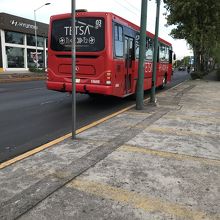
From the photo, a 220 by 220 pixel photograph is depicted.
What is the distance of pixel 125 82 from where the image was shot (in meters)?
12.3

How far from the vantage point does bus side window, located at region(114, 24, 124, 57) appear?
11.1 meters

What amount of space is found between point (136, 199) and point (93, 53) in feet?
24.4

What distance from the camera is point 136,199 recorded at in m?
4.15

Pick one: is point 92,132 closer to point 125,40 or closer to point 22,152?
point 22,152

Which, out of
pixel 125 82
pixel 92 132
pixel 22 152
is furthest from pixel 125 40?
pixel 22 152

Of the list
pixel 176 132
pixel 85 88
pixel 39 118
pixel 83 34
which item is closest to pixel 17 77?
pixel 83 34

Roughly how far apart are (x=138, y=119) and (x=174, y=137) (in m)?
2.27

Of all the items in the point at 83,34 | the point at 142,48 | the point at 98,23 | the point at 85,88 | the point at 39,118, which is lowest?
the point at 39,118

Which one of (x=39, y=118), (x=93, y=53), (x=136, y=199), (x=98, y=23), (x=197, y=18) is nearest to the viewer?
(x=136, y=199)

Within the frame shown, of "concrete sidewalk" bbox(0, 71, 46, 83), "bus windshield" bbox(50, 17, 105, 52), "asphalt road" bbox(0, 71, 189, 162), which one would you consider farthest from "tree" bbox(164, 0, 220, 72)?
"bus windshield" bbox(50, 17, 105, 52)

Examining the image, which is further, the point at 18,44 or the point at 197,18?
the point at 18,44

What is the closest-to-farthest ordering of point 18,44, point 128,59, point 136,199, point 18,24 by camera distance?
point 136,199, point 128,59, point 18,24, point 18,44

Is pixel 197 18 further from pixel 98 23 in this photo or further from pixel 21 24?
pixel 21 24

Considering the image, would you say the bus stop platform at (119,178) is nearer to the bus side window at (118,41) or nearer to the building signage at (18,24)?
the bus side window at (118,41)
